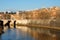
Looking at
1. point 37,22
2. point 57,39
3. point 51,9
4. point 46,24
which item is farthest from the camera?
point 51,9

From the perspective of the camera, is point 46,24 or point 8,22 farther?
point 8,22

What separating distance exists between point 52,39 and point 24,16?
48.7m

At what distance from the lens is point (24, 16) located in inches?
2987

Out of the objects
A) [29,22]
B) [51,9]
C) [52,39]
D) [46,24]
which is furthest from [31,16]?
[52,39]

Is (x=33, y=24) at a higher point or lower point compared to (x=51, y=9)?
lower

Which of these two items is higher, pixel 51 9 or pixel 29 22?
pixel 51 9

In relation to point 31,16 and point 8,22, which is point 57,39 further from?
point 31,16

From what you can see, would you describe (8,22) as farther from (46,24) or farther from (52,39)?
(52,39)

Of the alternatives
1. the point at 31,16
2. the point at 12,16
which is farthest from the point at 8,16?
the point at 31,16

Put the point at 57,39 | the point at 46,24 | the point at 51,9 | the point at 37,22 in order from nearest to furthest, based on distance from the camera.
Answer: the point at 57,39 < the point at 46,24 < the point at 37,22 < the point at 51,9

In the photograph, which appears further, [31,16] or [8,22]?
[31,16]

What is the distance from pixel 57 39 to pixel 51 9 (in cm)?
4673

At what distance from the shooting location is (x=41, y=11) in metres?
76.4

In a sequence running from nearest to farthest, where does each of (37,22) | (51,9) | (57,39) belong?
1. (57,39)
2. (37,22)
3. (51,9)
